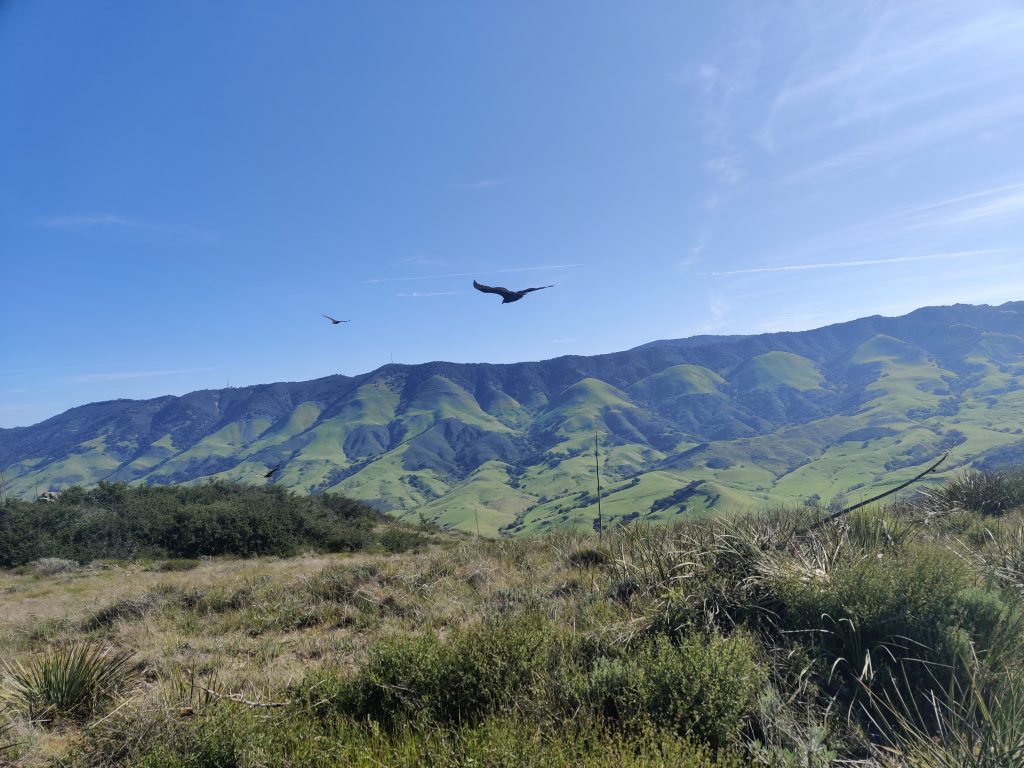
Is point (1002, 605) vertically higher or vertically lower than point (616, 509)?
higher

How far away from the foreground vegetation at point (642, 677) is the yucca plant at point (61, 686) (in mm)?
20

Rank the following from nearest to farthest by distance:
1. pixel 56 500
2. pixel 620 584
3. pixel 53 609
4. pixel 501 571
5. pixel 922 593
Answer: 1. pixel 922 593
2. pixel 620 584
3. pixel 501 571
4. pixel 53 609
5. pixel 56 500

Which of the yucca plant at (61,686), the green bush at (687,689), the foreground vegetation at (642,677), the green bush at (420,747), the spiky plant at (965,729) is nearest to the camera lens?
the spiky plant at (965,729)

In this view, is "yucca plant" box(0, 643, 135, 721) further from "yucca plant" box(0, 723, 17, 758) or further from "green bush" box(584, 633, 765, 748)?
"green bush" box(584, 633, 765, 748)

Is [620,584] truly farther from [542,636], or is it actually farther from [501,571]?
[501,571]

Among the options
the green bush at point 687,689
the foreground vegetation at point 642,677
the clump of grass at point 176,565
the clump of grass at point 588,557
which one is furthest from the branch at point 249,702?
the clump of grass at point 176,565

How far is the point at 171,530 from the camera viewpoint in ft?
77.8

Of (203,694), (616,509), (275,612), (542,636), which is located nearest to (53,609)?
(275,612)

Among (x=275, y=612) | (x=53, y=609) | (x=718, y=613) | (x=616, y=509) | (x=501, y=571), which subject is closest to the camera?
(x=718, y=613)

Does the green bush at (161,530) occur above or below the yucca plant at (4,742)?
below

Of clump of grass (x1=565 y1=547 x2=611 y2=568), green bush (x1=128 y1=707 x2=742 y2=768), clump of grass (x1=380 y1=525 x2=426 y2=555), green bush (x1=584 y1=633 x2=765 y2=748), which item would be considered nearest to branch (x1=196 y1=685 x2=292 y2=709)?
green bush (x1=128 y1=707 x2=742 y2=768)

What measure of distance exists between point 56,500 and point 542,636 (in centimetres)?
3691

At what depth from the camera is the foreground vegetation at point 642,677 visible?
346 centimetres

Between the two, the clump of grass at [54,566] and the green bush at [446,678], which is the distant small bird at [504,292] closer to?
Answer: the green bush at [446,678]
